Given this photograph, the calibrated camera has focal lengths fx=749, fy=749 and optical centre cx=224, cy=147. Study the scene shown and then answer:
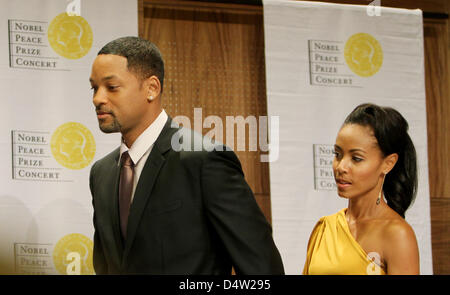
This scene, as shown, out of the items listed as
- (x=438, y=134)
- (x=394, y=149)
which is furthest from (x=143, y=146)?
(x=438, y=134)

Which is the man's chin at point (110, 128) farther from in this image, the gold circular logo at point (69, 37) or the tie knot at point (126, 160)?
the gold circular logo at point (69, 37)

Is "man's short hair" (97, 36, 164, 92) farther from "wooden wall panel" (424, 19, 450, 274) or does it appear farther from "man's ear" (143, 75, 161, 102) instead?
"wooden wall panel" (424, 19, 450, 274)

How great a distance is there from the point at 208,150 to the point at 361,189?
1.87ft

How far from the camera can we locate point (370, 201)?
91.9 inches

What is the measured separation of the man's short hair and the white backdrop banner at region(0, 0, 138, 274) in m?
0.40

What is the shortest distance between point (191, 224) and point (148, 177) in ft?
0.63

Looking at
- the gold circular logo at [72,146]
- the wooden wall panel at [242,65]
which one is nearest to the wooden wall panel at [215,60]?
the wooden wall panel at [242,65]

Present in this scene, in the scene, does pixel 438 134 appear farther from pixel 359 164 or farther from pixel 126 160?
pixel 126 160

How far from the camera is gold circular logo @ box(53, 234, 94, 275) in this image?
2.40 metres

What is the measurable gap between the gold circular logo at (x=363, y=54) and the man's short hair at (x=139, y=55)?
2.95 ft

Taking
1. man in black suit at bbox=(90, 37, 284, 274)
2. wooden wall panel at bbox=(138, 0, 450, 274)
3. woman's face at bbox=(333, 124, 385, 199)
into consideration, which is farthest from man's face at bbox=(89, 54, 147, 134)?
woman's face at bbox=(333, 124, 385, 199)

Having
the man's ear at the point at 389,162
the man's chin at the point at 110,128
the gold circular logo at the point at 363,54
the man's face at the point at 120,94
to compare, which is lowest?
the man's ear at the point at 389,162

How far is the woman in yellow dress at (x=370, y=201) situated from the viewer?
2217 millimetres

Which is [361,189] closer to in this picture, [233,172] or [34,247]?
[233,172]
